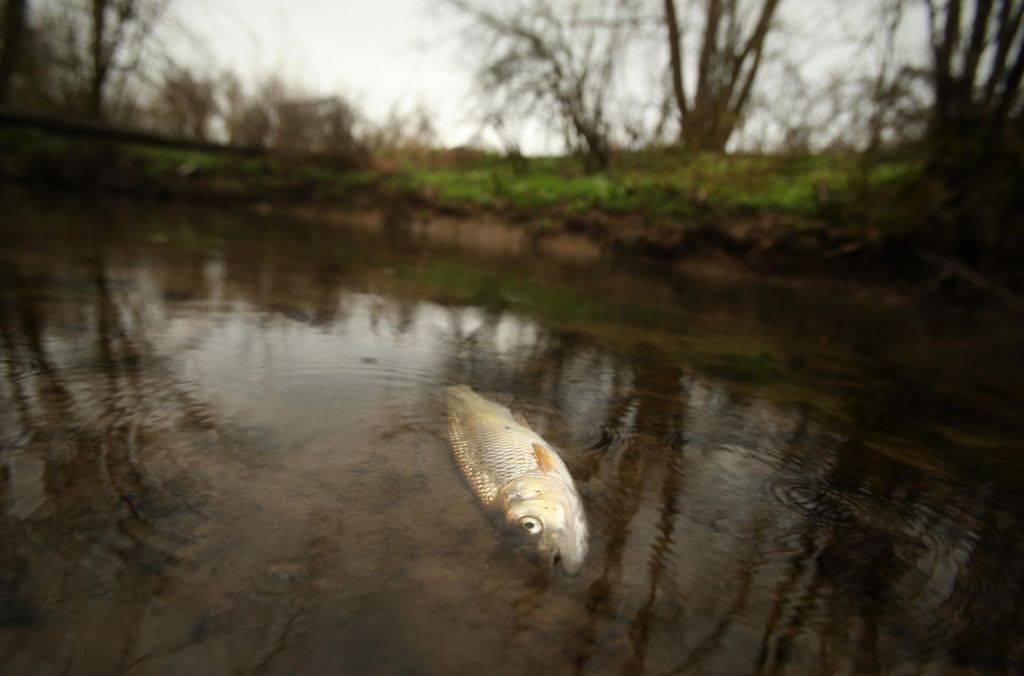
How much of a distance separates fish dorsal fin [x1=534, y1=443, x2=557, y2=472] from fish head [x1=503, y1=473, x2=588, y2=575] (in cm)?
5

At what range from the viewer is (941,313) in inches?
330

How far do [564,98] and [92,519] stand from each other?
1536 centimetres

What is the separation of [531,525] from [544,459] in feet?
0.99

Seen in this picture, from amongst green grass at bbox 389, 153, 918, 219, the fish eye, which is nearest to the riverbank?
green grass at bbox 389, 153, 918, 219

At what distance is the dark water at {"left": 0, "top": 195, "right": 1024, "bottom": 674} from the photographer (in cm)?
131

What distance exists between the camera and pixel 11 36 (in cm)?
1233

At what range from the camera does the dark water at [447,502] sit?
131 centimetres

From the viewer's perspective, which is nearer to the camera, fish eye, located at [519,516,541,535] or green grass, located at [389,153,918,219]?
fish eye, located at [519,516,541,535]

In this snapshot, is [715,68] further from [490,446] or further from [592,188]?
[490,446]

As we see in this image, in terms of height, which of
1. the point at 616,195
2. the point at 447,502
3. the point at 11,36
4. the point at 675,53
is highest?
the point at 675,53

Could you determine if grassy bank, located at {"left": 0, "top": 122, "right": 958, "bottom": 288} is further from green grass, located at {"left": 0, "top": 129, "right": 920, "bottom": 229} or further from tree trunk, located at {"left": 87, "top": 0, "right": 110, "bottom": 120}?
tree trunk, located at {"left": 87, "top": 0, "right": 110, "bottom": 120}

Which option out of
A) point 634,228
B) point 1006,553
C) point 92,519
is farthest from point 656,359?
point 634,228

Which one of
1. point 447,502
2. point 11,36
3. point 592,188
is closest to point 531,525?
point 447,502

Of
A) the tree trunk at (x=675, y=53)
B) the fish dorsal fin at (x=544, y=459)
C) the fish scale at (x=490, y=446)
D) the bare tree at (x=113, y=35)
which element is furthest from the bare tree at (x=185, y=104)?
the fish dorsal fin at (x=544, y=459)
